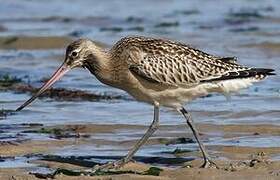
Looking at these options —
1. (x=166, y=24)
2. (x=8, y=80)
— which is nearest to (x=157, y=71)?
(x=8, y=80)

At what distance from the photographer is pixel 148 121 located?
13477 millimetres

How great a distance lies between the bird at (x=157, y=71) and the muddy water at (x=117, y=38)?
695 mm

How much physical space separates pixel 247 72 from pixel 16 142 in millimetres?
2745

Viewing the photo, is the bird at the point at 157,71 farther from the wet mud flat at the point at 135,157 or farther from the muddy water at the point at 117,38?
the muddy water at the point at 117,38

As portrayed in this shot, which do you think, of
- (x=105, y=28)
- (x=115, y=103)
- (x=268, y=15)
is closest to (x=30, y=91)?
(x=115, y=103)

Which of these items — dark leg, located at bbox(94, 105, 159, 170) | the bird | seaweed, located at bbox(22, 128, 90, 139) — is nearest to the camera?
dark leg, located at bbox(94, 105, 159, 170)

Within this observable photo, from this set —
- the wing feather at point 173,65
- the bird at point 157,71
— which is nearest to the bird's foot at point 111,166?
the bird at point 157,71

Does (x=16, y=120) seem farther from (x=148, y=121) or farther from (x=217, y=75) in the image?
(x=217, y=75)

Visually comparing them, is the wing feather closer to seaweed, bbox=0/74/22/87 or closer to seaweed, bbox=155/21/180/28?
seaweed, bbox=0/74/22/87

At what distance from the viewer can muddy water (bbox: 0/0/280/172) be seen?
40.7 feet

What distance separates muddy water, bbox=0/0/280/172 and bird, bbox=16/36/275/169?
2.28ft

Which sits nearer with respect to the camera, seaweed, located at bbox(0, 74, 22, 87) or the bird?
the bird

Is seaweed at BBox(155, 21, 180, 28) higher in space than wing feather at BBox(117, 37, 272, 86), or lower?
lower

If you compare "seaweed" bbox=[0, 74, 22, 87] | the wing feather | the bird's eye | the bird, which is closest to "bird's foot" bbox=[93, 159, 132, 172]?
the bird
